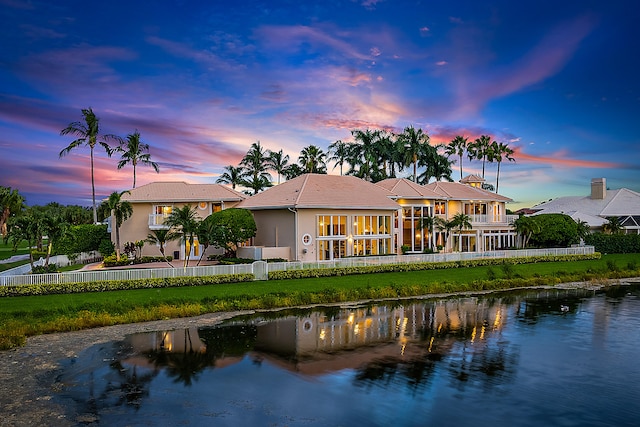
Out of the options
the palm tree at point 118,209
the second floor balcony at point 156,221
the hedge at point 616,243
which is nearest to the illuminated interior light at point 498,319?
the palm tree at point 118,209

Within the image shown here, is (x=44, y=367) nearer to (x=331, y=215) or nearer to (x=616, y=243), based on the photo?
(x=331, y=215)

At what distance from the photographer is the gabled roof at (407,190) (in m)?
44.8

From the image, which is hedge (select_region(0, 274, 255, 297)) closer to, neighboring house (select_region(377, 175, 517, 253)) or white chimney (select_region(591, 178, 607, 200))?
neighboring house (select_region(377, 175, 517, 253))

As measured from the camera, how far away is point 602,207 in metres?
60.3

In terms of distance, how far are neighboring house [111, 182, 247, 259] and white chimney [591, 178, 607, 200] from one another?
148 feet

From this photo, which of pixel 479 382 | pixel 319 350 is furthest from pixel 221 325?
pixel 479 382

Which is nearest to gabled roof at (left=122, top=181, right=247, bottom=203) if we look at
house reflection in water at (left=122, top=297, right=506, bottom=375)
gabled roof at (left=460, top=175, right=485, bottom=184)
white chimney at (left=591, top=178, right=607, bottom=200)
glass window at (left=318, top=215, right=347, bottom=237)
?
glass window at (left=318, top=215, right=347, bottom=237)

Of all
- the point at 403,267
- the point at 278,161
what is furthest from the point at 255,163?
the point at 403,267

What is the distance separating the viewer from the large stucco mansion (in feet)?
122

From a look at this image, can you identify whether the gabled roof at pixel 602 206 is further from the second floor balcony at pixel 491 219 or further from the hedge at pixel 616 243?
the second floor balcony at pixel 491 219

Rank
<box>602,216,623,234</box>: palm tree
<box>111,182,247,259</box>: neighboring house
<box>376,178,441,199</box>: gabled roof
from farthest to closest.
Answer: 1. <box>602,216,623,234</box>: palm tree
2. <box>376,178,441,199</box>: gabled roof
3. <box>111,182,247,259</box>: neighboring house

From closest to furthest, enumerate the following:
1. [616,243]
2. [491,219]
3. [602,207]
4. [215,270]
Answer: [215,270] < [491,219] < [616,243] < [602,207]

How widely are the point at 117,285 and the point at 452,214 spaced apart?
109 feet

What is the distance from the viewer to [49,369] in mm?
14375
